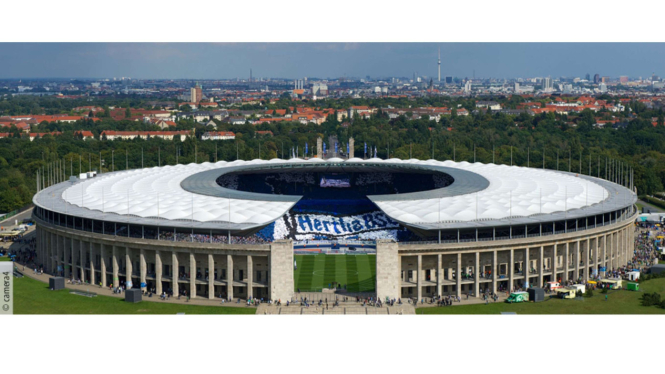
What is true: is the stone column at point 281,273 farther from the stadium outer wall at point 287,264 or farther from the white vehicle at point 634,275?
the white vehicle at point 634,275

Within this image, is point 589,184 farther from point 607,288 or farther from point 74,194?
point 74,194

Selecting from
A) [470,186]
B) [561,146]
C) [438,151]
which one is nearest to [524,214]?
[470,186]

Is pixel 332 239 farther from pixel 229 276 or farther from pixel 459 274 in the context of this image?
Answer: pixel 459 274

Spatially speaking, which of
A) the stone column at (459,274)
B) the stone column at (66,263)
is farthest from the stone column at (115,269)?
the stone column at (459,274)

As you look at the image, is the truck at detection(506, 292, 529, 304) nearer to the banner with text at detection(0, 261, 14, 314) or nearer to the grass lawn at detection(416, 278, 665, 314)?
the grass lawn at detection(416, 278, 665, 314)

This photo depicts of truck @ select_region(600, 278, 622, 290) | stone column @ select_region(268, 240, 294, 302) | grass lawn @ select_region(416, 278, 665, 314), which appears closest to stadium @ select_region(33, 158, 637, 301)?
stone column @ select_region(268, 240, 294, 302)
